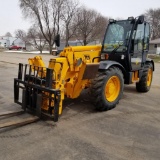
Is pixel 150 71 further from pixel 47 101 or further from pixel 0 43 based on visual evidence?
pixel 0 43

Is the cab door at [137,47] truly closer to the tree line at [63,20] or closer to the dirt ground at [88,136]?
the dirt ground at [88,136]

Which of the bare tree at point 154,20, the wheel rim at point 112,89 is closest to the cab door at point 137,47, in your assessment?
the wheel rim at point 112,89

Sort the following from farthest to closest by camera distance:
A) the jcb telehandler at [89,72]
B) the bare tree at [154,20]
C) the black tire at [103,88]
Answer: the bare tree at [154,20] < the black tire at [103,88] < the jcb telehandler at [89,72]

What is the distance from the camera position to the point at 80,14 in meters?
44.5

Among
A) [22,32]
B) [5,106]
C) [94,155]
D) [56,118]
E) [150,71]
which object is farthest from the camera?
[22,32]

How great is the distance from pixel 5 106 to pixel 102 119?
2564 mm

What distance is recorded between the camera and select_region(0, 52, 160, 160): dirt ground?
3596 mm

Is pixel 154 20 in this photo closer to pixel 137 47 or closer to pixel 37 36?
pixel 37 36

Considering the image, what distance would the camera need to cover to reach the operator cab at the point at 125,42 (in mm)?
6358

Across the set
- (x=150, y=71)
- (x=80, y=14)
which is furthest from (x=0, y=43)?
(x=150, y=71)

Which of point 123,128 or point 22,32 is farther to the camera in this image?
point 22,32

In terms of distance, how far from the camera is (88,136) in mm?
4254

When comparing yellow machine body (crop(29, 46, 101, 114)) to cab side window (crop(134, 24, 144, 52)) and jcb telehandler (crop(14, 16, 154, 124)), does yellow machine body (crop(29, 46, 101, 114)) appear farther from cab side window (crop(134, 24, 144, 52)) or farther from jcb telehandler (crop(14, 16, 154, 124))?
cab side window (crop(134, 24, 144, 52))

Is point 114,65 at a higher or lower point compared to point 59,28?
lower
